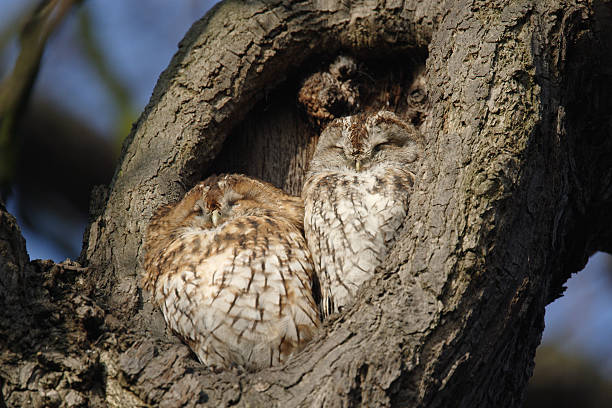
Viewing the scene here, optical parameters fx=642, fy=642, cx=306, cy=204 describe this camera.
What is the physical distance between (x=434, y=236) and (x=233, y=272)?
2.84 ft

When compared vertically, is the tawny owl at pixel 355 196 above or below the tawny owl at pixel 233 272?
above

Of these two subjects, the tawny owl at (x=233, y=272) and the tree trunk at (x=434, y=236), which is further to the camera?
the tawny owl at (x=233, y=272)

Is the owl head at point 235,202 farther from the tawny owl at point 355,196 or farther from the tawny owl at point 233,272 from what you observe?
the tawny owl at point 355,196

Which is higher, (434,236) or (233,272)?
(434,236)

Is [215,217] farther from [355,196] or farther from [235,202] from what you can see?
[355,196]

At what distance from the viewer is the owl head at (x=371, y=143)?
10.0 ft

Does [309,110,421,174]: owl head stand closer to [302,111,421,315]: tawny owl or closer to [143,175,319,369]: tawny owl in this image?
[302,111,421,315]: tawny owl

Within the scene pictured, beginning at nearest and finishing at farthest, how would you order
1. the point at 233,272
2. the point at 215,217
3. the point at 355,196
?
the point at 233,272 → the point at 355,196 → the point at 215,217

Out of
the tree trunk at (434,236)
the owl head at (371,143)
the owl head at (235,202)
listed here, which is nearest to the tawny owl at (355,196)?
the owl head at (371,143)

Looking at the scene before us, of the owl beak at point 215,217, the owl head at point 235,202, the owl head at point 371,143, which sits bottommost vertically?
the owl beak at point 215,217

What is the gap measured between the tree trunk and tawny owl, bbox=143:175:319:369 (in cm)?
12

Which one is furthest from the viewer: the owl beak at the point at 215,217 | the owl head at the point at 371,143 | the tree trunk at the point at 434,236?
the owl head at the point at 371,143

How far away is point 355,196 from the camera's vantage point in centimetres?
273

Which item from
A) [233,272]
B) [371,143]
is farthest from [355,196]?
[233,272]
